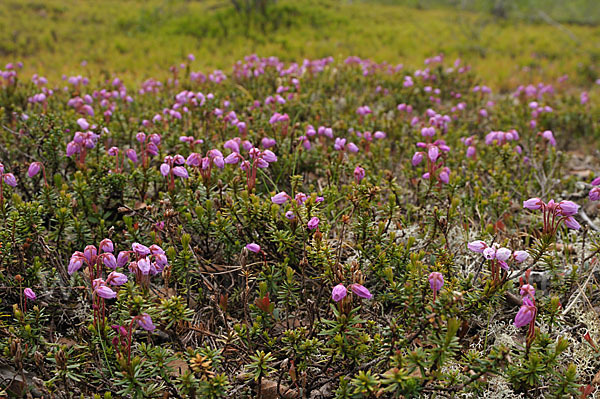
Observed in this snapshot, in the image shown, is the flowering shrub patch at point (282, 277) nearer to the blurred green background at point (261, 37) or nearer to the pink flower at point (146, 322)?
the pink flower at point (146, 322)

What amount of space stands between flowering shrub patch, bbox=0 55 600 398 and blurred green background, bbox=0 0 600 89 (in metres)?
5.90

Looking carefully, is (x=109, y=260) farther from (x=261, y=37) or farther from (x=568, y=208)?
(x=261, y=37)

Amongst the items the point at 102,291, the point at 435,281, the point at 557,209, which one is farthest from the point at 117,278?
the point at 557,209

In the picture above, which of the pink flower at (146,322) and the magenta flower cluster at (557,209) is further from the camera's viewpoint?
the magenta flower cluster at (557,209)

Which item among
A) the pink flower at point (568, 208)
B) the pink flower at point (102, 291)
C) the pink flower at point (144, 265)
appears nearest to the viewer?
the pink flower at point (102, 291)

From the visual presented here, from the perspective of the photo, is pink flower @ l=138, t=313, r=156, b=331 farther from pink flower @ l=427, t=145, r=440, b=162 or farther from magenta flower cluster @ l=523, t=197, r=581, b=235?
pink flower @ l=427, t=145, r=440, b=162

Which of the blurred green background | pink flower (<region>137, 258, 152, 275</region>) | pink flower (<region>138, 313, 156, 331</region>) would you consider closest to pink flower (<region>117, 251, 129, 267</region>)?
pink flower (<region>137, 258, 152, 275</region>)

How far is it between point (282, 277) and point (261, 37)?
11.5 metres

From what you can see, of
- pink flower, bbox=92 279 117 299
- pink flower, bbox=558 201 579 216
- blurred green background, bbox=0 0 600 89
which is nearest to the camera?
pink flower, bbox=92 279 117 299

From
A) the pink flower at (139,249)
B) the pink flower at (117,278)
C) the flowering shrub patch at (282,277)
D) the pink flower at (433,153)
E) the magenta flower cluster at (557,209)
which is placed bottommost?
the flowering shrub patch at (282,277)

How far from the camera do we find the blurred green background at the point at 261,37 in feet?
33.7

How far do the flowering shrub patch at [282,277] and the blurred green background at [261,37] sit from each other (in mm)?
5895

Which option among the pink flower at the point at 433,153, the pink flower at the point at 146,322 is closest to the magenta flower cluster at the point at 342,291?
the pink flower at the point at 146,322

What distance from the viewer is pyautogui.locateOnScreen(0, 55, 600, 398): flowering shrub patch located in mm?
1818
